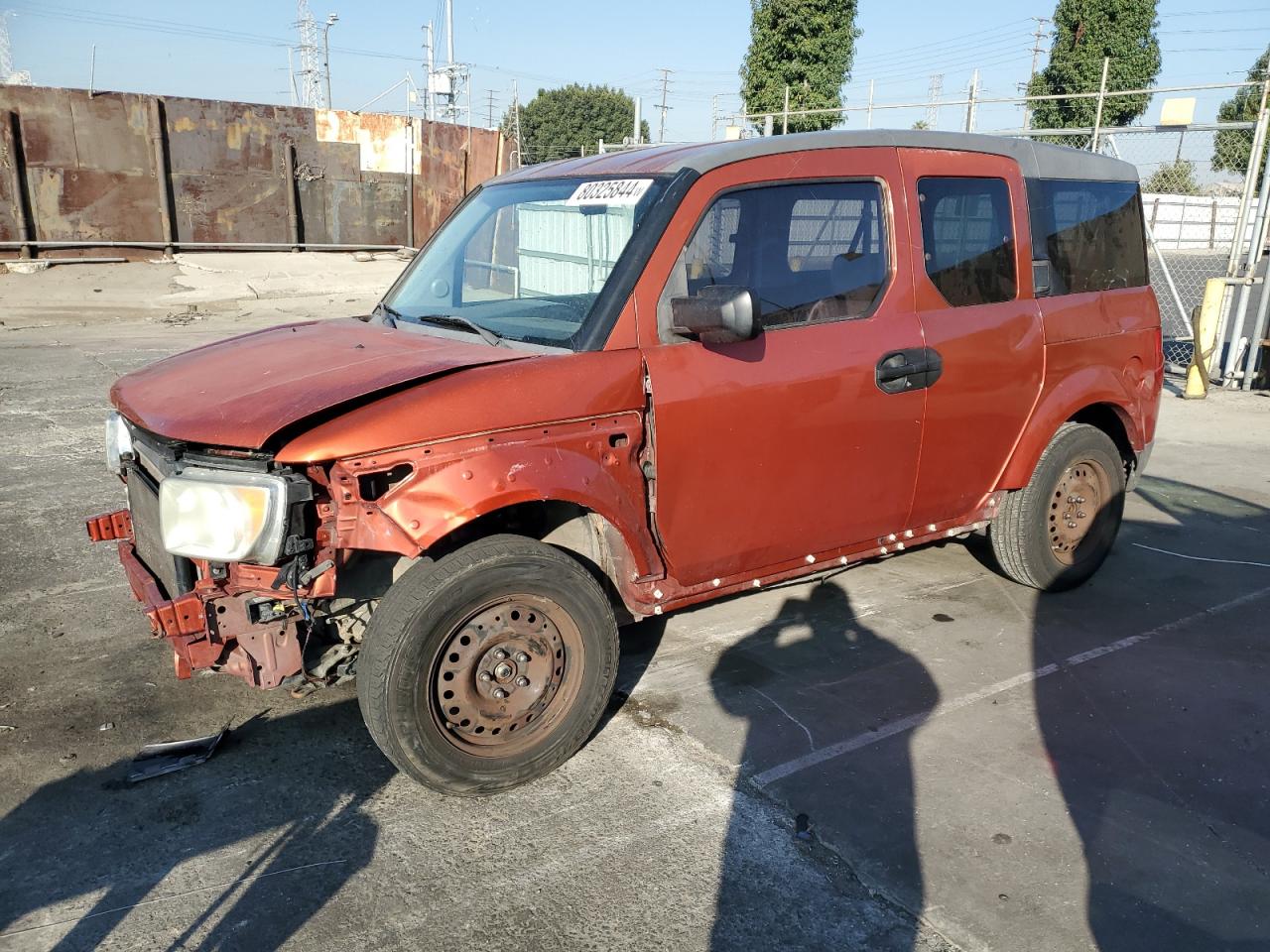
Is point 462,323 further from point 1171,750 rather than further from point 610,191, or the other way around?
point 1171,750

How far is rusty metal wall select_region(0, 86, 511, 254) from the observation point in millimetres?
16719

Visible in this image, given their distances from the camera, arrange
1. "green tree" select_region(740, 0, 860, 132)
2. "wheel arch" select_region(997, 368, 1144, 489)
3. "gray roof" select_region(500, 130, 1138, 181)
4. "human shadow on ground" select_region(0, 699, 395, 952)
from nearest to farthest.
Answer: "human shadow on ground" select_region(0, 699, 395, 952) < "gray roof" select_region(500, 130, 1138, 181) < "wheel arch" select_region(997, 368, 1144, 489) < "green tree" select_region(740, 0, 860, 132)

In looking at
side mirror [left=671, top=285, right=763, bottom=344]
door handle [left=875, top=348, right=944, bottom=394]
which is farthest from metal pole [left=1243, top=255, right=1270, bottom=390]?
side mirror [left=671, top=285, right=763, bottom=344]

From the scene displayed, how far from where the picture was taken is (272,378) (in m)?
3.28

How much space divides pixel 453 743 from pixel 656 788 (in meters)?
0.69

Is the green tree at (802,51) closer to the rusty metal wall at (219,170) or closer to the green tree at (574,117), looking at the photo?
the rusty metal wall at (219,170)

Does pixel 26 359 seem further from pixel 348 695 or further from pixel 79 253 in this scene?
pixel 348 695

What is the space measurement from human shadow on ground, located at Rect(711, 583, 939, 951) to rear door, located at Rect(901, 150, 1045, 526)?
0.70 metres

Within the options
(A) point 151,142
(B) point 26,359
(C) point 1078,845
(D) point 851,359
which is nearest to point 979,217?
(D) point 851,359

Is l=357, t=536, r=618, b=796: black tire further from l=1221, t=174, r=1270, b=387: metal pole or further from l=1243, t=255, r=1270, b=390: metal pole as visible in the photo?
l=1243, t=255, r=1270, b=390: metal pole

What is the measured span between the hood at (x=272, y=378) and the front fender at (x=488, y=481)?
0.81 feet

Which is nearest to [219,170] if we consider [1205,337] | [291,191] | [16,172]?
[291,191]

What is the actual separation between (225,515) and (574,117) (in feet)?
271

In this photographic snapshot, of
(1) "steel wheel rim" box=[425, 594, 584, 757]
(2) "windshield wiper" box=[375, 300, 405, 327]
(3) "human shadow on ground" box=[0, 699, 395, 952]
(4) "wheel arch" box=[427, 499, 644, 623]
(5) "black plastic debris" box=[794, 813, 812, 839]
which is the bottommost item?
(3) "human shadow on ground" box=[0, 699, 395, 952]
